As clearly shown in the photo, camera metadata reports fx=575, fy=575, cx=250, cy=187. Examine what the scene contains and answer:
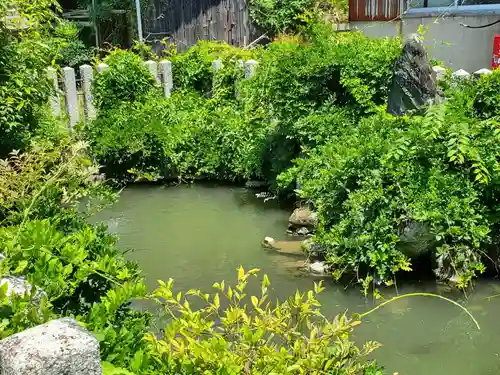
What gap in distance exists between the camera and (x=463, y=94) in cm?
620

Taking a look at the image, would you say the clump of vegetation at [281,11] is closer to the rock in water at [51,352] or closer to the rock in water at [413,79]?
the rock in water at [413,79]

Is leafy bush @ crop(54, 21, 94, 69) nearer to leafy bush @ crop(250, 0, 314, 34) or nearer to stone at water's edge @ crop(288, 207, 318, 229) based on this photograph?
leafy bush @ crop(250, 0, 314, 34)

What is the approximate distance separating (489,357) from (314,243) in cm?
223

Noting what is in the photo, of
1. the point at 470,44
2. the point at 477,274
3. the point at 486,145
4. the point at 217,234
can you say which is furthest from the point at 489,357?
the point at 470,44

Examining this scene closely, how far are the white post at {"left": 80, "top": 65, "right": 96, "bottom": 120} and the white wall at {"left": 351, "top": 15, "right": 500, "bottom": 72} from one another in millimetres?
5573

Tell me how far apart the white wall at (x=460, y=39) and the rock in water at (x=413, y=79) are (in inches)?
75.0

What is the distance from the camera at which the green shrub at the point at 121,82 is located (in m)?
9.73

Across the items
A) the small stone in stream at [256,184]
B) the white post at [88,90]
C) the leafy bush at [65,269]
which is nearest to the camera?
the leafy bush at [65,269]

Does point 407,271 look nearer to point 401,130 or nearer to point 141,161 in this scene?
point 401,130

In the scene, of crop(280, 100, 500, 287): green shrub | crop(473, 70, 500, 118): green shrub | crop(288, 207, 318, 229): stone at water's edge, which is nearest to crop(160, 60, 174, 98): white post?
crop(288, 207, 318, 229): stone at water's edge

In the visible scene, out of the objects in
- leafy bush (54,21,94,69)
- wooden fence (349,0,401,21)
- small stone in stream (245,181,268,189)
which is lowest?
small stone in stream (245,181,268,189)

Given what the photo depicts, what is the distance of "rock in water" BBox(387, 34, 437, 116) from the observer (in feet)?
22.2

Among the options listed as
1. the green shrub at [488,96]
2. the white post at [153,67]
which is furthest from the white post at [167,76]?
the green shrub at [488,96]

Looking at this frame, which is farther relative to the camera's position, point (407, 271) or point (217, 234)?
point (217, 234)
